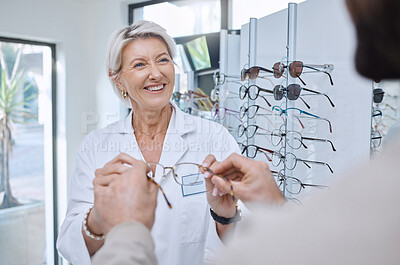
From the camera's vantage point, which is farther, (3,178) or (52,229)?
(52,229)

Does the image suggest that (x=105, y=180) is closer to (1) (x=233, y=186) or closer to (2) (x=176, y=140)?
(1) (x=233, y=186)

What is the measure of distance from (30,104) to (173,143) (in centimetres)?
298

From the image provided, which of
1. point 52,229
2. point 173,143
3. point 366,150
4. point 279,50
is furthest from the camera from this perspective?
point 52,229

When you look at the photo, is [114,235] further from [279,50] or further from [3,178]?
[3,178]

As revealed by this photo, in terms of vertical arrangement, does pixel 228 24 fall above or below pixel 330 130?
above

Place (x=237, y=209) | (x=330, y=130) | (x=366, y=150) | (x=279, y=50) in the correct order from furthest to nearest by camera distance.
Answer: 1. (x=279, y=50)
2. (x=330, y=130)
3. (x=366, y=150)
4. (x=237, y=209)

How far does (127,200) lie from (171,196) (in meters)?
0.83

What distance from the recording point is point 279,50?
2748 mm

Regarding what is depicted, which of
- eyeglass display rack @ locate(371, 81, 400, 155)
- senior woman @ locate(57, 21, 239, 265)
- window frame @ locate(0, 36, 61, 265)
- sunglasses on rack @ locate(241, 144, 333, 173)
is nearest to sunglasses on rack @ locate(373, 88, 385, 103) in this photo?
eyeglass display rack @ locate(371, 81, 400, 155)

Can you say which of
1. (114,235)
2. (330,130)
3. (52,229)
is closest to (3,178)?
(52,229)

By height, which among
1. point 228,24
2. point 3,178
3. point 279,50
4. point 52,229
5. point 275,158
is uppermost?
point 228,24

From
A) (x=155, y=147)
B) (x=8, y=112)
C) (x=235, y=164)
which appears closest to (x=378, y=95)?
(x=155, y=147)

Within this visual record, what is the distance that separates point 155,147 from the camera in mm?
1645

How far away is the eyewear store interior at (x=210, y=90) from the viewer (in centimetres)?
222
